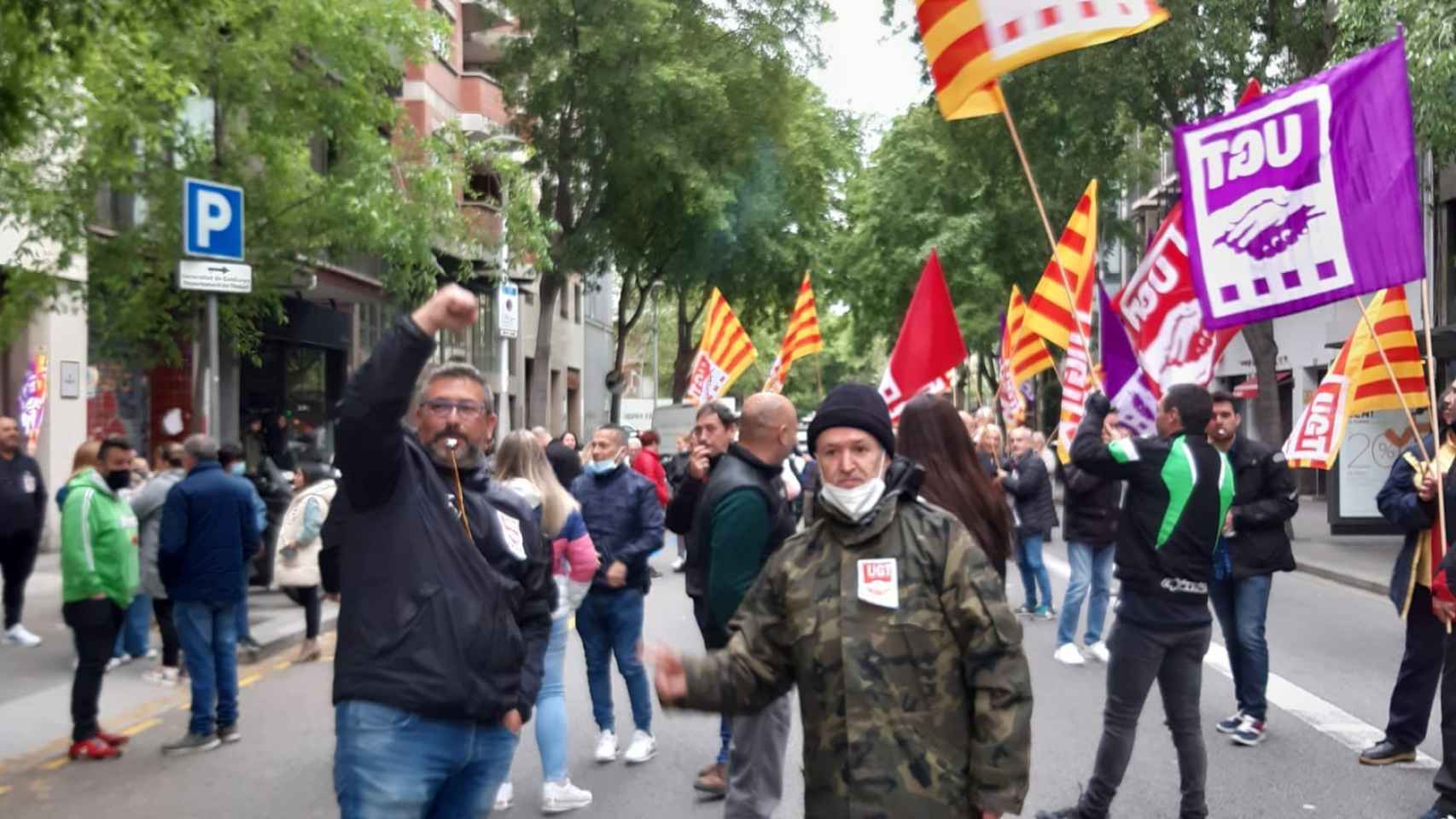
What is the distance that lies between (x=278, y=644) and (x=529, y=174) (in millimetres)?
18508

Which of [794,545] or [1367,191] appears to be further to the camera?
[1367,191]

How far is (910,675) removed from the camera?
3.88 meters

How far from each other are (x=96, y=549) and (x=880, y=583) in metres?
6.08

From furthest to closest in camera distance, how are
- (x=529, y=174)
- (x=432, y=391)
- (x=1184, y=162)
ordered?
(x=529, y=174), (x=1184, y=162), (x=432, y=391)

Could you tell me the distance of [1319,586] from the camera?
17984 mm

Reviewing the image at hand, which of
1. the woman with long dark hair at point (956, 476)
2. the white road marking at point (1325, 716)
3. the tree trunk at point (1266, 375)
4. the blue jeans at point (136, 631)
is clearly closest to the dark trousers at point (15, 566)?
the blue jeans at point (136, 631)

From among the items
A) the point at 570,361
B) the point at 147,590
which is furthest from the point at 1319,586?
the point at 570,361

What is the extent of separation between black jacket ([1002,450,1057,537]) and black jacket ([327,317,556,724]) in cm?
1007

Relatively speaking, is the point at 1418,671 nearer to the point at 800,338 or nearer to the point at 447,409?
the point at 447,409

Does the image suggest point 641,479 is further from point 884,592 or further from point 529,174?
point 529,174

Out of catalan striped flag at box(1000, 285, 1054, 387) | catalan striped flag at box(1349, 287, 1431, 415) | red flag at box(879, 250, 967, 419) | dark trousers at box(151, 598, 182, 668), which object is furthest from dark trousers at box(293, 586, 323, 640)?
catalan striped flag at box(1000, 285, 1054, 387)

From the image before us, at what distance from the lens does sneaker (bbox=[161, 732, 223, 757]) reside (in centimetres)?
880

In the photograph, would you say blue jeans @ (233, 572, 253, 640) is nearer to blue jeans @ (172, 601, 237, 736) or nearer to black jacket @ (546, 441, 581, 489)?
blue jeans @ (172, 601, 237, 736)

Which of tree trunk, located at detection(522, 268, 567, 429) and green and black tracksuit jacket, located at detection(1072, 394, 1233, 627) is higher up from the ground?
tree trunk, located at detection(522, 268, 567, 429)
